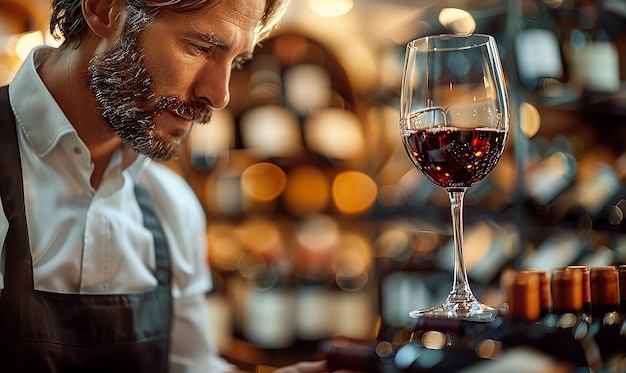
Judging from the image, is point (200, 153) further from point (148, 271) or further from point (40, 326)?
point (40, 326)

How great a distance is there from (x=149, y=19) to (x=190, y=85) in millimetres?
125

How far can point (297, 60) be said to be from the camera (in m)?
4.16

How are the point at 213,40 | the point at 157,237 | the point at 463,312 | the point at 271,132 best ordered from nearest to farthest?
the point at 463,312, the point at 213,40, the point at 157,237, the point at 271,132

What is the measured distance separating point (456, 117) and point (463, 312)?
0.74 feet

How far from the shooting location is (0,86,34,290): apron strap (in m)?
1.14

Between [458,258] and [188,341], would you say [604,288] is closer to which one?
[458,258]

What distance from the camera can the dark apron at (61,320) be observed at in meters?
1.15

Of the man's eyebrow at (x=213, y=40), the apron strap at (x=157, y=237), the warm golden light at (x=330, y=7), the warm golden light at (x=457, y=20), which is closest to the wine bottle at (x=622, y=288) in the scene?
the man's eyebrow at (x=213, y=40)

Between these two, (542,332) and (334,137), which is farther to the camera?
Result: (334,137)

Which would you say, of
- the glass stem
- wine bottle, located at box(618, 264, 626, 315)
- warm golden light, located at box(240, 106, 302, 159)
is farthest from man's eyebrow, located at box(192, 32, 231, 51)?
warm golden light, located at box(240, 106, 302, 159)

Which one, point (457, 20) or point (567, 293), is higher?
point (457, 20)

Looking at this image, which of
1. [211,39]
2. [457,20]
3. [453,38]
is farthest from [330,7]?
[453,38]

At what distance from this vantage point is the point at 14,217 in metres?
1.15

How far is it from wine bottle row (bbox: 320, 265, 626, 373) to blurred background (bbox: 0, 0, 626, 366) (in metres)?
1.79
